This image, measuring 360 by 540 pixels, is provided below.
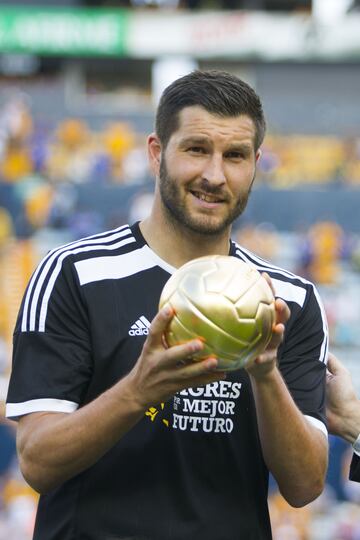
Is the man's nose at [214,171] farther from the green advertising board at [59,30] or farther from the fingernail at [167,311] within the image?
the green advertising board at [59,30]

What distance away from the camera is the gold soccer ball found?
1.89 metres

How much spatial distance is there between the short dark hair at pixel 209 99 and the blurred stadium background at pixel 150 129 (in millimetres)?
1901

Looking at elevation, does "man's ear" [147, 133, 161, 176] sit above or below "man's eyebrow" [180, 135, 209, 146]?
below

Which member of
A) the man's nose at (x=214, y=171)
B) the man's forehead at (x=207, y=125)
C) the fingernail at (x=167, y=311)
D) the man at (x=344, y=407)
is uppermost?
the man's forehead at (x=207, y=125)

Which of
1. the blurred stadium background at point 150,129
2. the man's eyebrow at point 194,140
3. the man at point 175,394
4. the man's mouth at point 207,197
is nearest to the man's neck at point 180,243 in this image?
the man at point 175,394

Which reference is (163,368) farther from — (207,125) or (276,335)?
(207,125)

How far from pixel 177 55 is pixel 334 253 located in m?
11.1

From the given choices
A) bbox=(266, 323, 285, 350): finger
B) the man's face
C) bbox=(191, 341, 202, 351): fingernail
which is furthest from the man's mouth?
bbox=(191, 341, 202, 351): fingernail

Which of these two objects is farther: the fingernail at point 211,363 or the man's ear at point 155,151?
the man's ear at point 155,151

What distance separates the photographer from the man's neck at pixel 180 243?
2.42 metres

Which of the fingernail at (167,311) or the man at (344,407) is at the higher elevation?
the fingernail at (167,311)

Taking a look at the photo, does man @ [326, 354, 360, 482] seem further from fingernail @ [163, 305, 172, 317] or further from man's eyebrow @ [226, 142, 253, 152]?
fingernail @ [163, 305, 172, 317]

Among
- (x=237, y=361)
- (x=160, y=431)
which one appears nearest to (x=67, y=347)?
(x=160, y=431)

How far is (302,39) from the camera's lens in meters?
21.4
